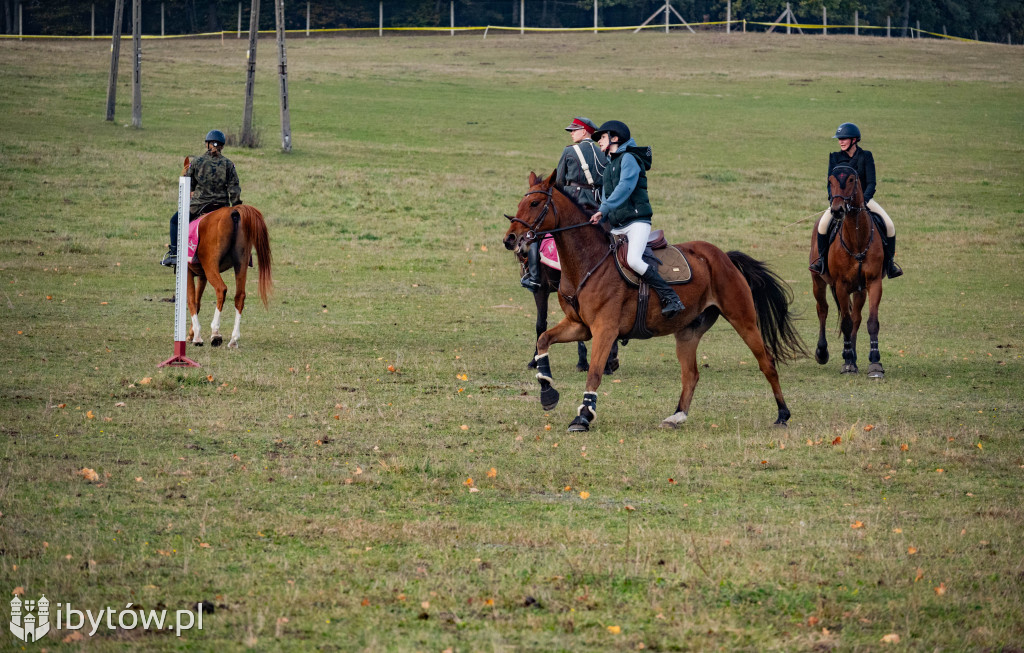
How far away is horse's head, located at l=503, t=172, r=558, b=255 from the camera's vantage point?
1091 centimetres

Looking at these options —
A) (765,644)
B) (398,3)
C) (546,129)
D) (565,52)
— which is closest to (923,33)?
(565,52)

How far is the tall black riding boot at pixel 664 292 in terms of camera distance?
11484 mm

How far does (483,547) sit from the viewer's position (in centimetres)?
729

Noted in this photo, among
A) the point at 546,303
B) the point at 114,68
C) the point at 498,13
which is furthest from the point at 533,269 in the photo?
the point at 498,13

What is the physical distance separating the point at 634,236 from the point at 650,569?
5368 mm

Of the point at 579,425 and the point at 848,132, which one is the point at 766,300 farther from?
the point at 848,132

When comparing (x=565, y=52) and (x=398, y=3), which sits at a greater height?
(x=398, y=3)

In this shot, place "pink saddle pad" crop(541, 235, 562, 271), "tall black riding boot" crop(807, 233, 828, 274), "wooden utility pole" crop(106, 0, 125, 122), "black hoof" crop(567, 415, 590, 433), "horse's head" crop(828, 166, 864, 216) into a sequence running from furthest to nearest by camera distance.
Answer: "wooden utility pole" crop(106, 0, 125, 122) < "tall black riding boot" crop(807, 233, 828, 274) < "horse's head" crop(828, 166, 864, 216) < "pink saddle pad" crop(541, 235, 562, 271) < "black hoof" crop(567, 415, 590, 433)

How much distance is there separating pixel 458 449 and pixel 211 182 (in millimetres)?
7926

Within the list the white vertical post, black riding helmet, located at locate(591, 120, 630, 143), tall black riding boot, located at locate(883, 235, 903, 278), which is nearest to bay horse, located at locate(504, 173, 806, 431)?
black riding helmet, located at locate(591, 120, 630, 143)

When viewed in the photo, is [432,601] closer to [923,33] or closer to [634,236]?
[634,236]

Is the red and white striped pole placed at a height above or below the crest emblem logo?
above

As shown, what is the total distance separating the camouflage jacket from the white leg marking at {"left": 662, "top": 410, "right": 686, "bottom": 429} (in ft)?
25.4

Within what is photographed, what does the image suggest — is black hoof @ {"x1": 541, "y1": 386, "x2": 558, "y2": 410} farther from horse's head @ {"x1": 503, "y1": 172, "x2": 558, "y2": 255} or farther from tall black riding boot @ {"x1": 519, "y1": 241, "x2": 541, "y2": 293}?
tall black riding boot @ {"x1": 519, "y1": 241, "x2": 541, "y2": 293}
